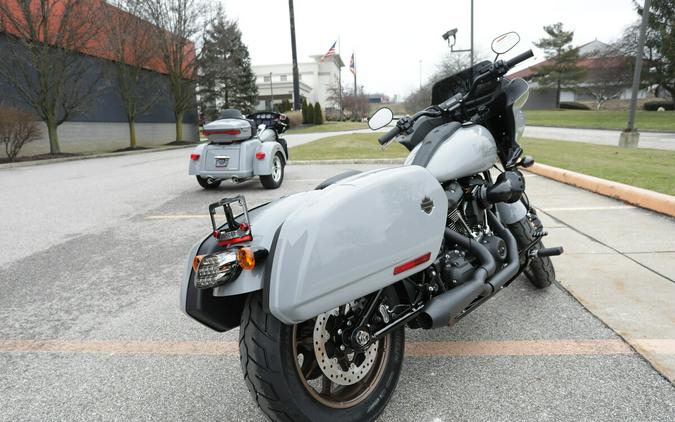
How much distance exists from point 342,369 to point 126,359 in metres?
1.43

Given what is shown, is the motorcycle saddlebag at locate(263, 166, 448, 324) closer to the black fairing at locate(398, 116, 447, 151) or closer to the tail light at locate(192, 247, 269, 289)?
the tail light at locate(192, 247, 269, 289)

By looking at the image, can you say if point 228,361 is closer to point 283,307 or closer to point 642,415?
point 283,307

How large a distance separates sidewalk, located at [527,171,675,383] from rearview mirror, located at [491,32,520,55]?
1726 mm

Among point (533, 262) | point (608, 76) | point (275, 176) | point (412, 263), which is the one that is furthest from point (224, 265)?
point (608, 76)

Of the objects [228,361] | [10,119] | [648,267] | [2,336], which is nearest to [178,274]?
[2,336]

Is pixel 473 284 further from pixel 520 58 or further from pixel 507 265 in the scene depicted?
pixel 520 58

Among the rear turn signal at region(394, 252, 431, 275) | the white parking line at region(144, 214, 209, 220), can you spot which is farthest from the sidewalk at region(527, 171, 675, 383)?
the white parking line at region(144, 214, 209, 220)

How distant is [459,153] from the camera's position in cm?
247

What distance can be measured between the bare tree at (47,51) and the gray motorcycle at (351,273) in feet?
64.9

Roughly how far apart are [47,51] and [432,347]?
20.1 m

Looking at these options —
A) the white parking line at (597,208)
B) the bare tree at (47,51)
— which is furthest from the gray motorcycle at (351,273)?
the bare tree at (47,51)

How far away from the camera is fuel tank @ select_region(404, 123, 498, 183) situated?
240 cm

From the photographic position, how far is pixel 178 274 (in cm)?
410

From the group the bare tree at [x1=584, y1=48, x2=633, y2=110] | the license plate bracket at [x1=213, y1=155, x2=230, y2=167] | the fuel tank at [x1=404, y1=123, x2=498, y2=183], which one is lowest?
the license plate bracket at [x1=213, y1=155, x2=230, y2=167]
